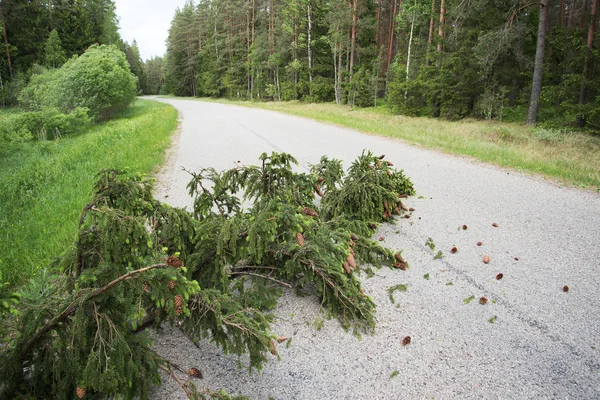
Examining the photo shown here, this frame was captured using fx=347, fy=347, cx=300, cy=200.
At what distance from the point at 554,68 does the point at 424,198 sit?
1991 cm

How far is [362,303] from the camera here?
2578mm

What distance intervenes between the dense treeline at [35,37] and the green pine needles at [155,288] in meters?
44.8

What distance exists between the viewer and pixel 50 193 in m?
6.14

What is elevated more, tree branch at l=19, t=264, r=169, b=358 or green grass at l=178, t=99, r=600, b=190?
green grass at l=178, t=99, r=600, b=190

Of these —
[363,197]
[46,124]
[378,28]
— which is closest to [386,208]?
[363,197]

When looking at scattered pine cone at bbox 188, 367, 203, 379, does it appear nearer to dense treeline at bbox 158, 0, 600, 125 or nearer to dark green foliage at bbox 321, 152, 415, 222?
dark green foliage at bbox 321, 152, 415, 222

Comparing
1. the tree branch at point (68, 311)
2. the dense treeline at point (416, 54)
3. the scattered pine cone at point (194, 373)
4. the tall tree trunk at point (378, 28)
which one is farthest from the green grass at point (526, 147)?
the tall tree trunk at point (378, 28)

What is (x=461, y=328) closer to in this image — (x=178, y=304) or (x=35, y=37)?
(x=178, y=304)

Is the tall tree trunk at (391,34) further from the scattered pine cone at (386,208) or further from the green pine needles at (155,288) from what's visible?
the green pine needles at (155,288)

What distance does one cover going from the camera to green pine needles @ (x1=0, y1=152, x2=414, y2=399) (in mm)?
1539

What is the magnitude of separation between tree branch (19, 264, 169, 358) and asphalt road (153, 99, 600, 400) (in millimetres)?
665

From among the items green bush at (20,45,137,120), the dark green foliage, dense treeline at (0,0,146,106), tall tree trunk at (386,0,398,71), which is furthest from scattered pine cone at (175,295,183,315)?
dense treeline at (0,0,146,106)

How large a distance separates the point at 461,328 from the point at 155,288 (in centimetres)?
209

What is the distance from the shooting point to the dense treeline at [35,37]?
38.4 meters
